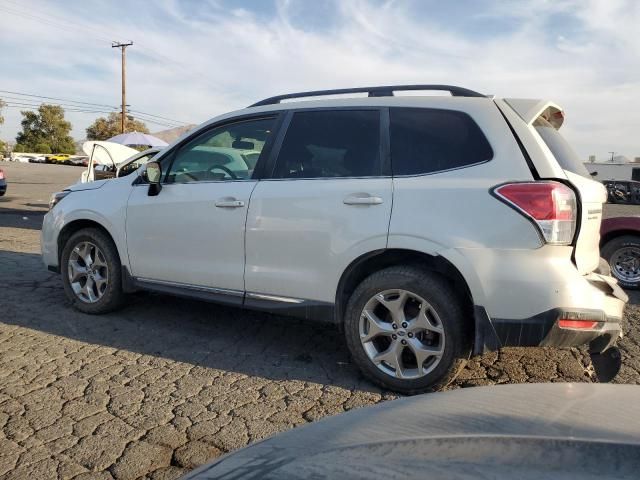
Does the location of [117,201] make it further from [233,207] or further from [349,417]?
[349,417]

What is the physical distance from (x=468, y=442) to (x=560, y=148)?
2.74m

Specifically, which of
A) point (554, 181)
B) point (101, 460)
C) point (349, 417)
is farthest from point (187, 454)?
point (554, 181)

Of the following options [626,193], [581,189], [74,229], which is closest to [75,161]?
[626,193]

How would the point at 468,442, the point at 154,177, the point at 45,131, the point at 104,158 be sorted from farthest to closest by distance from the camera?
1. the point at 45,131
2. the point at 104,158
3. the point at 154,177
4. the point at 468,442

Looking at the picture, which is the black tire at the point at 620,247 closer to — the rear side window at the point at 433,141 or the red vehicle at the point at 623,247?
the red vehicle at the point at 623,247

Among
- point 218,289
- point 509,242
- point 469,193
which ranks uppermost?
point 469,193

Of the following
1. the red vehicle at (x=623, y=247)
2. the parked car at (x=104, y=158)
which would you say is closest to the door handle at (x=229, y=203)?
the red vehicle at (x=623, y=247)

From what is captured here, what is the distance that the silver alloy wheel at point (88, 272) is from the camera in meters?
4.91

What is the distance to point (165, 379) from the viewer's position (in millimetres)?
3658

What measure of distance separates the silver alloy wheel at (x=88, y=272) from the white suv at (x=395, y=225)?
0.57m

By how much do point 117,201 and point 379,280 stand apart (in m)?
2.55

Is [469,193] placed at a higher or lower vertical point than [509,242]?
higher

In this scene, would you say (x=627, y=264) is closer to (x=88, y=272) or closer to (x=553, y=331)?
(x=553, y=331)

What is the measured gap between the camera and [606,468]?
3.88ft
